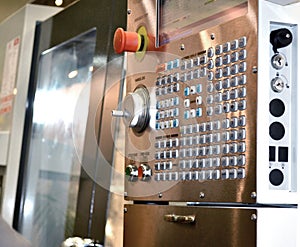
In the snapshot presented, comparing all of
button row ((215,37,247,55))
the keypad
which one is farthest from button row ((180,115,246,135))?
button row ((215,37,247,55))

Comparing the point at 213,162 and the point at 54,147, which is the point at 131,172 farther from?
the point at 54,147

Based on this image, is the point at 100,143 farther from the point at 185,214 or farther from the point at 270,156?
the point at 270,156

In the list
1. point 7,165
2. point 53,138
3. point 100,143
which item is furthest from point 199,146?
point 7,165

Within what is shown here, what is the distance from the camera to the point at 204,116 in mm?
944

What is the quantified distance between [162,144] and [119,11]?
2.27ft

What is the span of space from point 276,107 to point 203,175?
0.17 metres

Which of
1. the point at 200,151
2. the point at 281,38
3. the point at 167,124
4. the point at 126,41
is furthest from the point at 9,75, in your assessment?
the point at 281,38

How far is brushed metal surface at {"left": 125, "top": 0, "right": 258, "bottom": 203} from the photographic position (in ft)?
2.77

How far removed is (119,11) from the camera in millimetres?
1649

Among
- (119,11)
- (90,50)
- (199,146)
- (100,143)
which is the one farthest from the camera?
(90,50)

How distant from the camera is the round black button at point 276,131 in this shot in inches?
33.0

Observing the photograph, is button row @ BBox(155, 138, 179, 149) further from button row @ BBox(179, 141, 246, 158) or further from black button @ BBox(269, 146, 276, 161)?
black button @ BBox(269, 146, 276, 161)

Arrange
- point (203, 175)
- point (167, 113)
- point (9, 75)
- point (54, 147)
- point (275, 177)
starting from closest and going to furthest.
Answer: point (275, 177)
point (203, 175)
point (167, 113)
point (54, 147)
point (9, 75)

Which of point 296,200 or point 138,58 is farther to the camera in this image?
point 138,58
